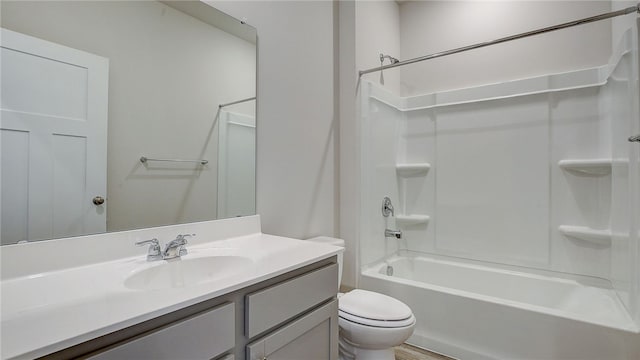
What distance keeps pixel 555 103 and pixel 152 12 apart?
2585 millimetres

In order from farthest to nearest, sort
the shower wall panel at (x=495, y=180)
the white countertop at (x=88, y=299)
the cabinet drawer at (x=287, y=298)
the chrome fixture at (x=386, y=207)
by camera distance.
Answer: the chrome fixture at (x=386, y=207) < the shower wall panel at (x=495, y=180) < the cabinet drawer at (x=287, y=298) < the white countertop at (x=88, y=299)

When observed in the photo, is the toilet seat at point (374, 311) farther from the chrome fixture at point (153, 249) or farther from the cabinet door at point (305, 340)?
the chrome fixture at point (153, 249)

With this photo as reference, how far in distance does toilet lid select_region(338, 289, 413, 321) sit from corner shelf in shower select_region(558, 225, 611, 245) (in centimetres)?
138

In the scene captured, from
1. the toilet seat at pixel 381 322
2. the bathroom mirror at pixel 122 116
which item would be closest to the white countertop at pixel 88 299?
the bathroom mirror at pixel 122 116

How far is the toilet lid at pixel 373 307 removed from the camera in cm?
152

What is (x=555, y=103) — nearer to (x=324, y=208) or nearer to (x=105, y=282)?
Answer: (x=324, y=208)

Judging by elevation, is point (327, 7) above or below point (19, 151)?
above

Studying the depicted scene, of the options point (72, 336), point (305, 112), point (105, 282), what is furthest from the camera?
point (305, 112)

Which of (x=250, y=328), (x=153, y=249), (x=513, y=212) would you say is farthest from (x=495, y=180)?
(x=153, y=249)

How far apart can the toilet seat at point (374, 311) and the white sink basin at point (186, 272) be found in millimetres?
684

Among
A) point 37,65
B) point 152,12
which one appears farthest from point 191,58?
point 37,65

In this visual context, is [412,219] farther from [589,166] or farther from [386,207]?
[589,166]

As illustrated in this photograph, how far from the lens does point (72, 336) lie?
58 centimetres

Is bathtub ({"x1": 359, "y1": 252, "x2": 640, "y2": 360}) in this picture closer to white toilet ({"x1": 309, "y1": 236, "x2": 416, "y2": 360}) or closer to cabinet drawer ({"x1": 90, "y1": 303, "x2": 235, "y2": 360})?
white toilet ({"x1": 309, "y1": 236, "x2": 416, "y2": 360})
